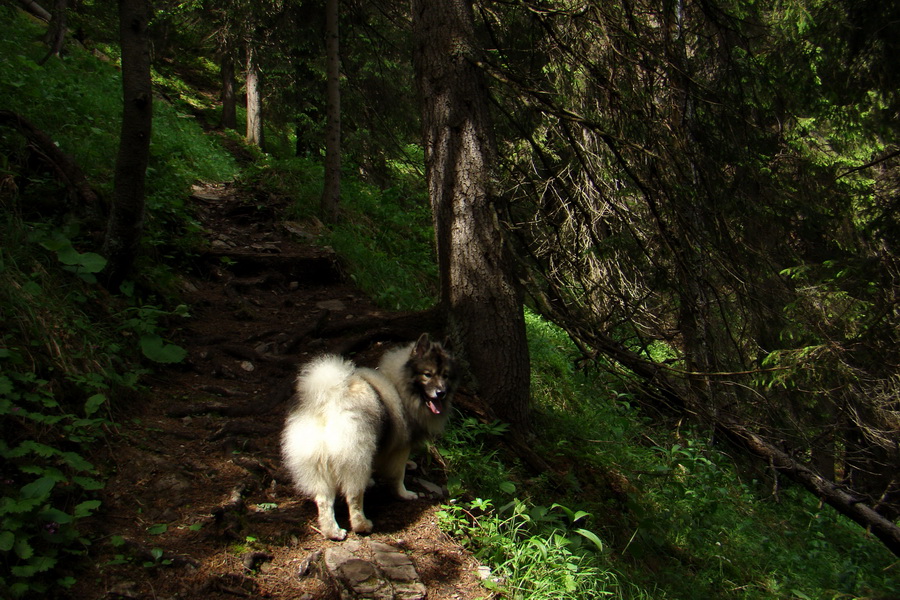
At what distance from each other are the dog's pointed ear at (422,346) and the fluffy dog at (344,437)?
293 millimetres

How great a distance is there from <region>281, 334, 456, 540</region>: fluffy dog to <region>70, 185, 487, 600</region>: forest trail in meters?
0.19

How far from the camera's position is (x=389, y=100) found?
12695 millimetres

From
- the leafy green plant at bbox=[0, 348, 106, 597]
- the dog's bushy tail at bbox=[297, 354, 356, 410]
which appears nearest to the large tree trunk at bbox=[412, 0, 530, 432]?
the dog's bushy tail at bbox=[297, 354, 356, 410]

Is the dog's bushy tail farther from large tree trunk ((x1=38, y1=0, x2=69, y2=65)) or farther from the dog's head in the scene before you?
large tree trunk ((x1=38, y1=0, x2=69, y2=65))

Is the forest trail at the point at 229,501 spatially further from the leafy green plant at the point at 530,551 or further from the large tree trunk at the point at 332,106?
the large tree trunk at the point at 332,106

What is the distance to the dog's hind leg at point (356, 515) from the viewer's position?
3609 mm

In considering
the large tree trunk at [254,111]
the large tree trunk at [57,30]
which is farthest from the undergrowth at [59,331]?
the large tree trunk at [254,111]

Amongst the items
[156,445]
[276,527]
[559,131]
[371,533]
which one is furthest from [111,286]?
[559,131]

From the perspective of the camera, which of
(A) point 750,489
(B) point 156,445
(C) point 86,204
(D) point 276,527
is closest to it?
(D) point 276,527

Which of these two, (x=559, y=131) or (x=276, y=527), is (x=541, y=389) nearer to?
(x=559, y=131)

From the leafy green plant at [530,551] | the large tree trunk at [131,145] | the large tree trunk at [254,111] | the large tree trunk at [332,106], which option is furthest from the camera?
the large tree trunk at [254,111]

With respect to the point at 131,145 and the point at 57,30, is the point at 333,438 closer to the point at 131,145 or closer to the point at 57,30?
the point at 131,145

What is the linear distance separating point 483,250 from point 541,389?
9.80 feet

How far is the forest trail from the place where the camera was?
9.60ft
